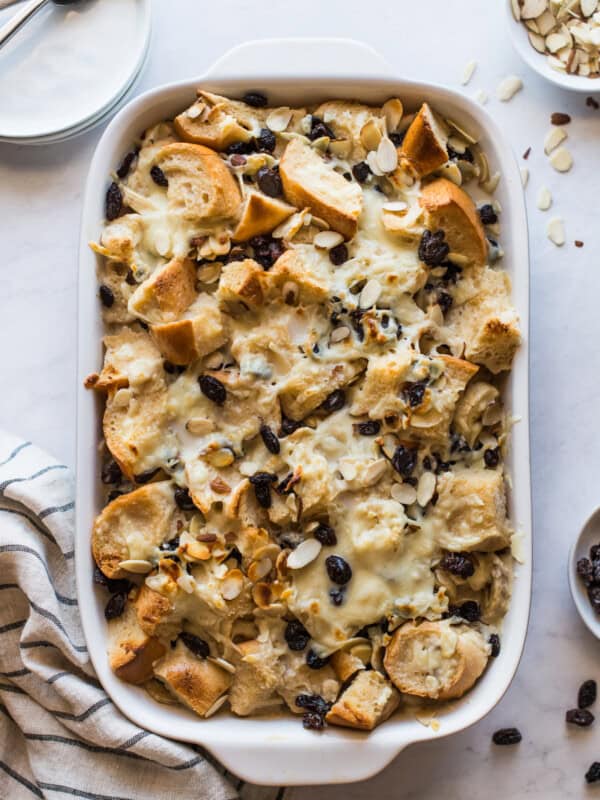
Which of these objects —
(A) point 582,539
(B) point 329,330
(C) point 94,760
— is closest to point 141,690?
(C) point 94,760

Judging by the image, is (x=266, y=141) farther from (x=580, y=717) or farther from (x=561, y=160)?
(x=580, y=717)

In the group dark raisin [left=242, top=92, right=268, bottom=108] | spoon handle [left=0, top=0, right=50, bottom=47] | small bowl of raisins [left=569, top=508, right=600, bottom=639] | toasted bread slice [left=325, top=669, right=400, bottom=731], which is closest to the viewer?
toasted bread slice [left=325, top=669, right=400, bottom=731]

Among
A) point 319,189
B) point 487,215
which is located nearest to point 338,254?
point 319,189

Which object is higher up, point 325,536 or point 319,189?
point 319,189

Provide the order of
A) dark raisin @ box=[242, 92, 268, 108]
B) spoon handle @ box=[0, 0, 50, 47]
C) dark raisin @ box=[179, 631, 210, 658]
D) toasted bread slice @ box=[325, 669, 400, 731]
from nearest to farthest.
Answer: toasted bread slice @ box=[325, 669, 400, 731], dark raisin @ box=[179, 631, 210, 658], dark raisin @ box=[242, 92, 268, 108], spoon handle @ box=[0, 0, 50, 47]

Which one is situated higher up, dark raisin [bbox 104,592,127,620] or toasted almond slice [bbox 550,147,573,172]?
toasted almond slice [bbox 550,147,573,172]

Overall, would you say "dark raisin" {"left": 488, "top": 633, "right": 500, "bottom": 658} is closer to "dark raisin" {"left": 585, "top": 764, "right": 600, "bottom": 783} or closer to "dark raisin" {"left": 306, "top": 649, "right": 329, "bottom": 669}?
"dark raisin" {"left": 306, "top": 649, "right": 329, "bottom": 669}

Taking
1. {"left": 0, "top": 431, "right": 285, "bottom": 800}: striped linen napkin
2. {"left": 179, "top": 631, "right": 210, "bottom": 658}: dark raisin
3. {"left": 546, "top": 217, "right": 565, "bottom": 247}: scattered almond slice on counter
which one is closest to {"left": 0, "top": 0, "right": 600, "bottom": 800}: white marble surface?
{"left": 546, "top": 217, "right": 565, "bottom": 247}: scattered almond slice on counter
